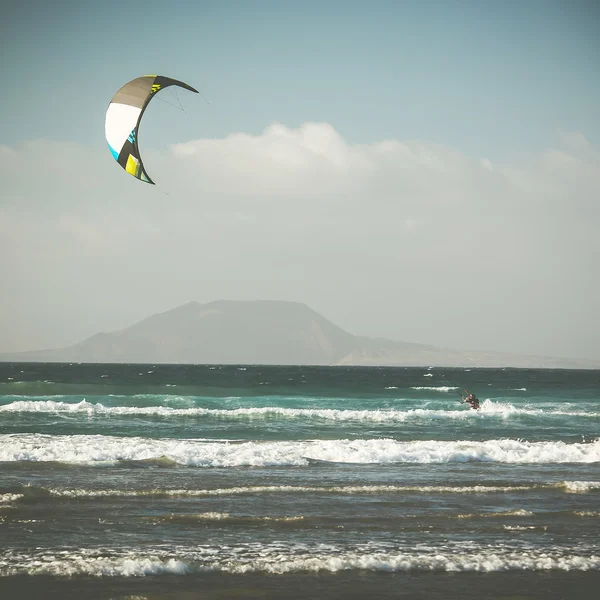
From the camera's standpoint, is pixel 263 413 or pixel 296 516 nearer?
pixel 296 516

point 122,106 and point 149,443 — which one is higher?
point 122,106

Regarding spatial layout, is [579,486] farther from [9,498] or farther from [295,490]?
[9,498]

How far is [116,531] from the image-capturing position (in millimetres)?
9914

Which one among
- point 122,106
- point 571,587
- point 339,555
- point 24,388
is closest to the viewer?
point 571,587

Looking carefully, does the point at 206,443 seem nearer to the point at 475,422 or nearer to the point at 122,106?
the point at 122,106

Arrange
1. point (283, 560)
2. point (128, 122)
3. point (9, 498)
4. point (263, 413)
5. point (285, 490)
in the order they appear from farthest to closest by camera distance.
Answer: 1. point (263, 413)
2. point (128, 122)
3. point (285, 490)
4. point (9, 498)
5. point (283, 560)

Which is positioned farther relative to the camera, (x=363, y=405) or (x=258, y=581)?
(x=363, y=405)

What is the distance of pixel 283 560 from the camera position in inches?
341

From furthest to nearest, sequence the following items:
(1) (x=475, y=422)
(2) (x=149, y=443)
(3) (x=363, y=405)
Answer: (3) (x=363, y=405), (1) (x=475, y=422), (2) (x=149, y=443)

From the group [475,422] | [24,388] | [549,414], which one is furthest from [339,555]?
[24,388]

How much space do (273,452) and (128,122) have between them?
895cm

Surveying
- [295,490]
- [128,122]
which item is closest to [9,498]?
[295,490]

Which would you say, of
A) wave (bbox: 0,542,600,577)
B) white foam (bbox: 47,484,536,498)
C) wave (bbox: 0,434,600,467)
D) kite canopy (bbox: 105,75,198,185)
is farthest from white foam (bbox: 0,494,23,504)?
kite canopy (bbox: 105,75,198,185)

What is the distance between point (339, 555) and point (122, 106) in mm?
10909
